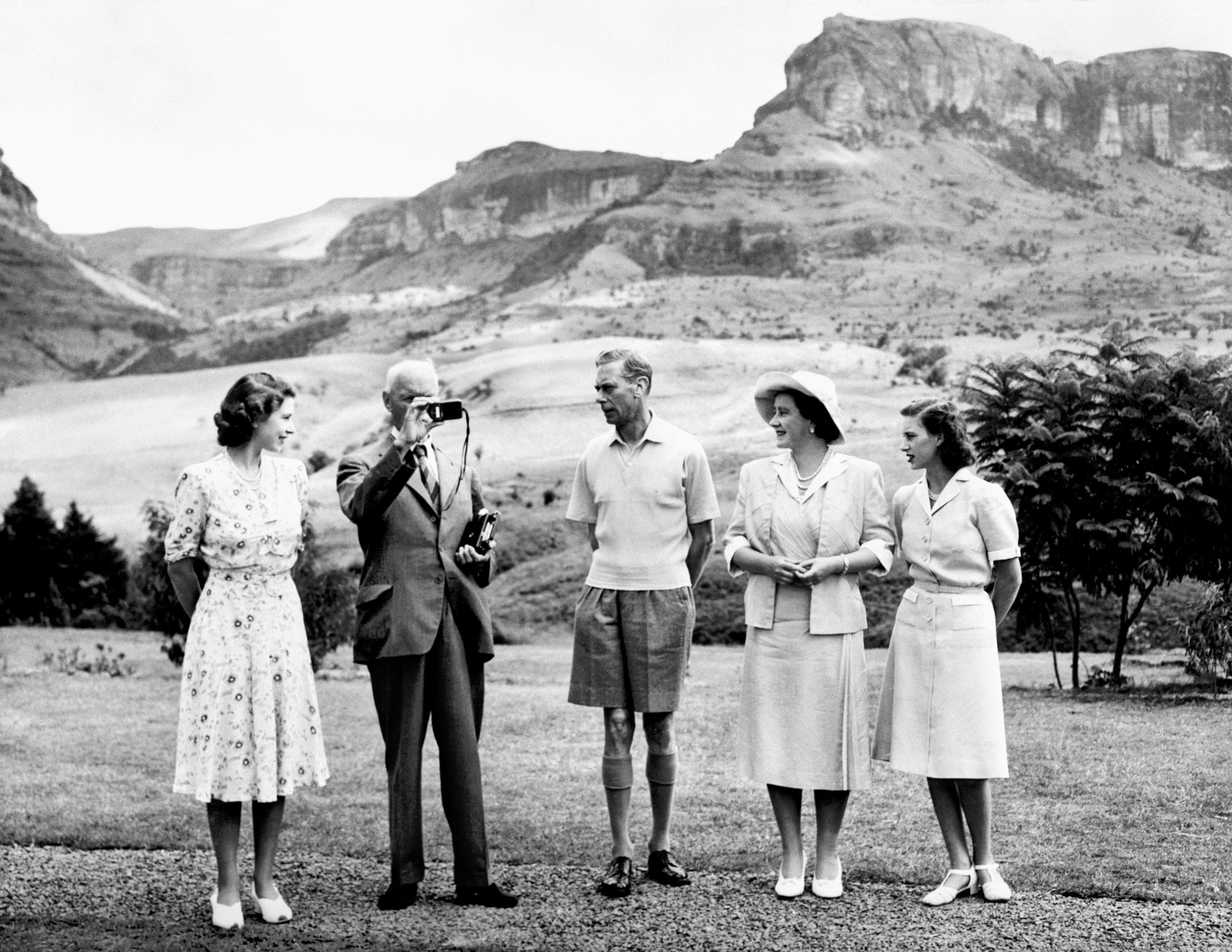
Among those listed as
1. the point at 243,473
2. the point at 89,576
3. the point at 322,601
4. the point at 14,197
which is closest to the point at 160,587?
the point at 322,601

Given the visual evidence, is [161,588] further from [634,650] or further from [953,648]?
[953,648]

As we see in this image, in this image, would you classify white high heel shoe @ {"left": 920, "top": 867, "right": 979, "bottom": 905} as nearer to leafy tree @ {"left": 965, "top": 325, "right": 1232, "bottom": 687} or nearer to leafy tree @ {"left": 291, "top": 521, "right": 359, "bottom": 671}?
leafy tree @ {"left": 965, "top": 325, "right": 1232, "bottom": 687}

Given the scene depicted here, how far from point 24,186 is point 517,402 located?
141277 millimetres

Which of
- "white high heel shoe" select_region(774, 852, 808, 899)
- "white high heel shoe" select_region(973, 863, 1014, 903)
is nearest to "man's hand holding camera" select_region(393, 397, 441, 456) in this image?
"white high heel shoe" select_region(774, 852, 808, 899)

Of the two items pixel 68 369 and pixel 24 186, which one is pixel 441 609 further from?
pixel 24 186

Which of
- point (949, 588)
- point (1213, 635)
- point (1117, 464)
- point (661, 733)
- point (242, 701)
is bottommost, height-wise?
point (1213, 635)

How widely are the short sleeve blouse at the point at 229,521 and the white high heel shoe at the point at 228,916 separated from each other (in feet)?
4.49

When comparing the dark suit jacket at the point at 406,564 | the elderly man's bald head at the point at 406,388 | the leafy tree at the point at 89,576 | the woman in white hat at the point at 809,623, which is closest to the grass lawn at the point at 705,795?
the woman in white hat at the point at 809,623

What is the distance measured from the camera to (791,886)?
588cm

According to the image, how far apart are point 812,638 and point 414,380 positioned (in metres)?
2.03

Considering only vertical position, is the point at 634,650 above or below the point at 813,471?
below

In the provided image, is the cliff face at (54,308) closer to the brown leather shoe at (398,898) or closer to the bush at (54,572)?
the bush at (54,572)

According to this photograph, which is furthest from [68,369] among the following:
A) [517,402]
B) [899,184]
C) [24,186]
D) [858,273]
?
[899,184]

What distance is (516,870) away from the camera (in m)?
6.52
